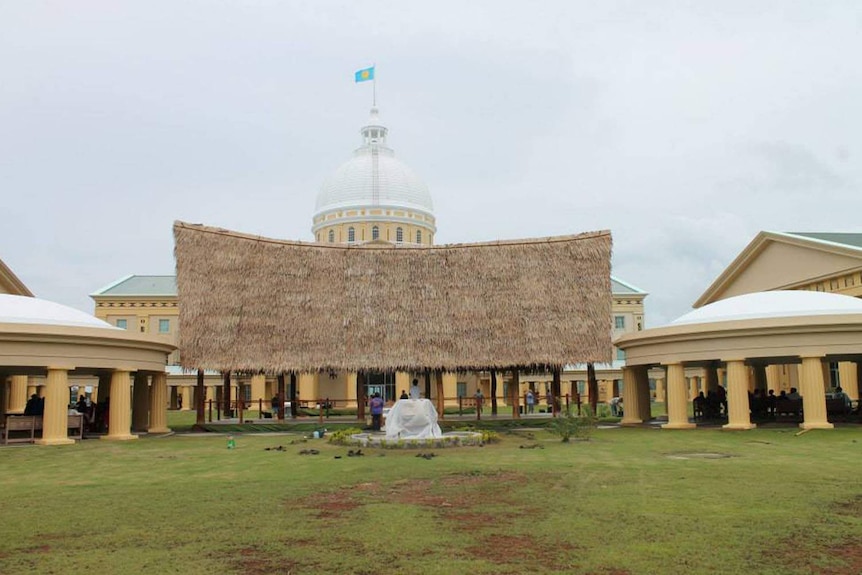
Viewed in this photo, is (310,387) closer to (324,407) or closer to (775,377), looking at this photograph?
(324,407)

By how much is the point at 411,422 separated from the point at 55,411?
32.0ft

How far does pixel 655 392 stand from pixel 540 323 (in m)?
44.5

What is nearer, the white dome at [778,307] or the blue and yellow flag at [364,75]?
the white dome at [778,307]

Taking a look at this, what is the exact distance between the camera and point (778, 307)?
23547mm

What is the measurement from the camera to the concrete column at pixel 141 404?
27.9 m

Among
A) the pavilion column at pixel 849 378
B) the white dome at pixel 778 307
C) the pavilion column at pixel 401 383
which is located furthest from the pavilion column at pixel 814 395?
the pavilion column at pixel 401 383

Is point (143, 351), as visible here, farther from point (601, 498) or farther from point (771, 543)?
point (771, 543)

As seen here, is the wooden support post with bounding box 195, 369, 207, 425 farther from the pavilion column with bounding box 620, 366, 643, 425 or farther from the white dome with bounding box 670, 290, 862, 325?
the white dome with bounding box 670, 290, 862, 325

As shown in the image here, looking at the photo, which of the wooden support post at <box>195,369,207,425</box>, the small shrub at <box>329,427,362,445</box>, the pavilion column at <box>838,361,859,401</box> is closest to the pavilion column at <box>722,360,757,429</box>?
the small shrub at <box>329,427,362,445</box>

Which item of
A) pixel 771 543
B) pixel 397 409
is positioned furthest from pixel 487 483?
pixel 397 409

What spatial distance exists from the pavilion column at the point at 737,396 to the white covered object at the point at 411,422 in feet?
29.3

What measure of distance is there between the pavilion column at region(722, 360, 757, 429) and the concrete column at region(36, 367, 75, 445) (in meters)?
18.2

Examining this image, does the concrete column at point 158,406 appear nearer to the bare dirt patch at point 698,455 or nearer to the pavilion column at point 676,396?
the pavilion column at point 676,396

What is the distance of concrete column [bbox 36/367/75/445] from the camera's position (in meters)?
21.3
